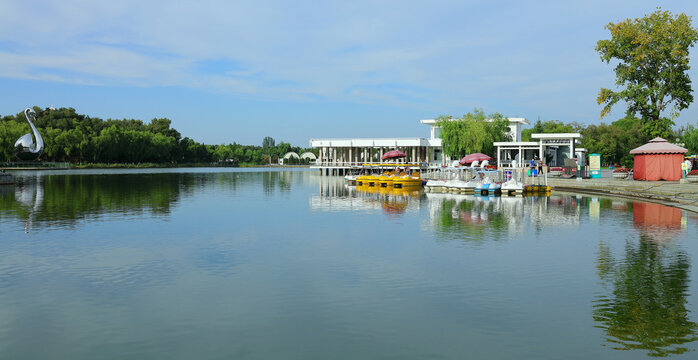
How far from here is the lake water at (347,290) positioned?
25.1 feet

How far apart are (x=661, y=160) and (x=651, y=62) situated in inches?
281

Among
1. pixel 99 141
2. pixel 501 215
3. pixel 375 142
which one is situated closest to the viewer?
pixel 501 215

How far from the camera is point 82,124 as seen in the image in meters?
117

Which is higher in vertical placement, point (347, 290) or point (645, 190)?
point (645, 190)

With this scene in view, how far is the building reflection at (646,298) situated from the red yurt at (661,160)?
2329cm

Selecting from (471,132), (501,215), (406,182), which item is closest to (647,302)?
(501,215)

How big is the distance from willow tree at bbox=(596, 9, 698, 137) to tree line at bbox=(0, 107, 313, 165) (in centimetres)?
8787

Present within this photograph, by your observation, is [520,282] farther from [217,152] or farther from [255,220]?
[217,152]

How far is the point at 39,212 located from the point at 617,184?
35273 mm

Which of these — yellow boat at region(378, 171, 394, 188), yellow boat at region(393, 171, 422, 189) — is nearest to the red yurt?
yellow boat at region(393, 171, 422, 189)

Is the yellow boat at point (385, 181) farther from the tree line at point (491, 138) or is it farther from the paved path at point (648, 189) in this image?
the tree line at point (491, 138)

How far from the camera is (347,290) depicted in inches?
417

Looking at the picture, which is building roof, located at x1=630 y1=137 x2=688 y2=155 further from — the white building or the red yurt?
the white building

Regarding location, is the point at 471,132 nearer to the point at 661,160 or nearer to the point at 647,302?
the point at 661,160
